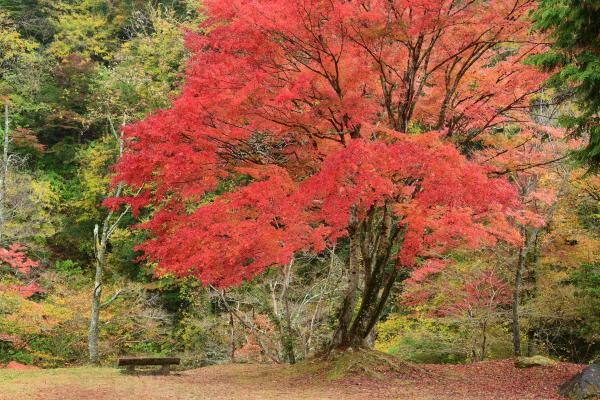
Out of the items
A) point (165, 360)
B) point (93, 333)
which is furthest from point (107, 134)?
point (165, 360)

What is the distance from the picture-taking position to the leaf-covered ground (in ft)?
24.3

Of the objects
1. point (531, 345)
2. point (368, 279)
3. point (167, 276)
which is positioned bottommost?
point (531, 345)

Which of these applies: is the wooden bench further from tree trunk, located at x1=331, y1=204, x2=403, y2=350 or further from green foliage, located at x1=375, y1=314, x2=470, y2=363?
green foliage, located at x1=375, y1=314, x2=470, y2=363

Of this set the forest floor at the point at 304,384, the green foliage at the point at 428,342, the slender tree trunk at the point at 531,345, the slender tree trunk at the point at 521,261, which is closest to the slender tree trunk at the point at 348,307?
the forest floor at the point at 304,384

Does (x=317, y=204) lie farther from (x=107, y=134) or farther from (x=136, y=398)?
(x=107, y=134)

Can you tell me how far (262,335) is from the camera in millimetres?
14828

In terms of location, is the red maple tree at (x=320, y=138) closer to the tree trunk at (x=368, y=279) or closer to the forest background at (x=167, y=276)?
the tree trunk at (x=368, y=279)

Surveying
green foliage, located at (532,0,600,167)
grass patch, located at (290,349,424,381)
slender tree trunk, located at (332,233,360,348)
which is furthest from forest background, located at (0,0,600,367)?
grass patch, located at (290,349,424,381)

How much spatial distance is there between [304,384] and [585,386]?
4.03m

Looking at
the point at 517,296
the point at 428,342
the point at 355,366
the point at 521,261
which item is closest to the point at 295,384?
the point at 355,366

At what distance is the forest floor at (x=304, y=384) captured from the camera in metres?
7.42

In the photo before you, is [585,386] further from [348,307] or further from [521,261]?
[521,261]

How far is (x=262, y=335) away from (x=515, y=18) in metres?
10.3

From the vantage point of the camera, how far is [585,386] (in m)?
7.03
